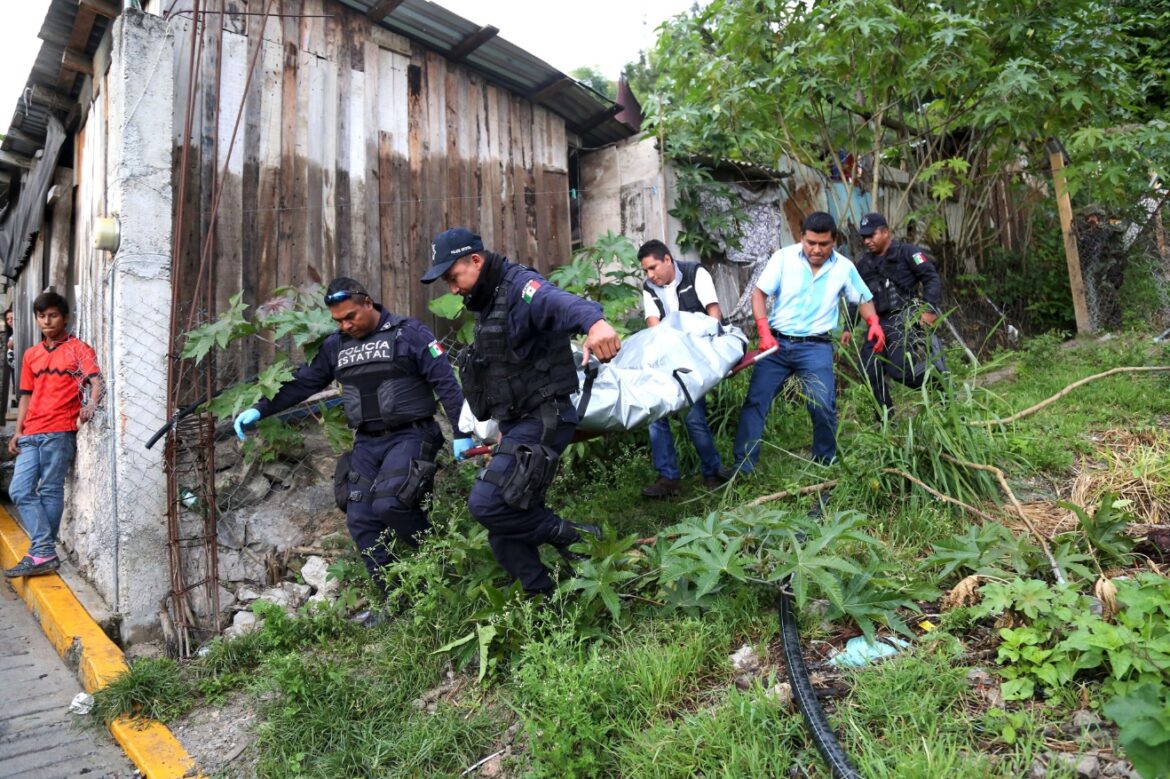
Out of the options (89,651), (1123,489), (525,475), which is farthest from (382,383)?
(1123,489)

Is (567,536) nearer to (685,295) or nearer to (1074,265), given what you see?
(685,295)

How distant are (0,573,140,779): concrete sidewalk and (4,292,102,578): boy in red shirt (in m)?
0.65

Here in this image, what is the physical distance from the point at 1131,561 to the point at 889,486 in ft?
3.39

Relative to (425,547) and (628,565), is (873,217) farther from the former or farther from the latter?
(425,547)

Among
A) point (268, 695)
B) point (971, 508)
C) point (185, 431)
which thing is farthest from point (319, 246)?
point (971, 508)

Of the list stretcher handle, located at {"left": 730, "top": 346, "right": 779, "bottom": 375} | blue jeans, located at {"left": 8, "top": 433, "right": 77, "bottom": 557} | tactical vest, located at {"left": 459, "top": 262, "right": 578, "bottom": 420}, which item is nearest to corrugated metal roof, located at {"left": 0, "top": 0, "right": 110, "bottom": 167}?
blue jeans, located at {"left": 8, "top": 433, "right": 77, "bottom": 557}

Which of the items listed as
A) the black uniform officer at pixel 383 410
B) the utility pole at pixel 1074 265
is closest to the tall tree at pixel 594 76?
the utility pole at pixel 1074 265

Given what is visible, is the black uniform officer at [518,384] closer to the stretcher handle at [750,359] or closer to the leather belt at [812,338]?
the stretcher handle at [750,359]

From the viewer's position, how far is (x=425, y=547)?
368 cm

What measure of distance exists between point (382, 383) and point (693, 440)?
189 centimetres

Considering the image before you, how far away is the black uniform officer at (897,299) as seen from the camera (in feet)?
15.3

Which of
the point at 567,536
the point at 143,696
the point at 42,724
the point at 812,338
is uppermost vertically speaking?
the point at 812,338

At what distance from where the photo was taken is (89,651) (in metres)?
3.99

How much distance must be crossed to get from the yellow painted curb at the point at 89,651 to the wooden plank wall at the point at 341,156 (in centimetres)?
171
